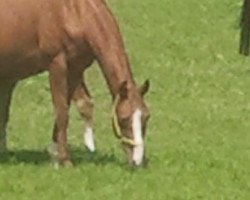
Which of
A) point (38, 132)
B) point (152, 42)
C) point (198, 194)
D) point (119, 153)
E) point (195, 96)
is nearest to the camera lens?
point (198, 194)

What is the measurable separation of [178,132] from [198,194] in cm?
494

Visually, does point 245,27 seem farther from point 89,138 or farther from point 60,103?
point 60,103

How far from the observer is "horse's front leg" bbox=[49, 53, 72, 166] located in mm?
13836

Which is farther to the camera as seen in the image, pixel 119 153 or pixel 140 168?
pixel 119 153

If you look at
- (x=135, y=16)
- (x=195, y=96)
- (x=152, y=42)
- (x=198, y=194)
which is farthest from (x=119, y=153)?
(x=135, y=16)

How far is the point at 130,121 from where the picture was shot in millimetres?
13711

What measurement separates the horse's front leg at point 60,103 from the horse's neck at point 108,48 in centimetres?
37

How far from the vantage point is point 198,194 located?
1230 centimetres

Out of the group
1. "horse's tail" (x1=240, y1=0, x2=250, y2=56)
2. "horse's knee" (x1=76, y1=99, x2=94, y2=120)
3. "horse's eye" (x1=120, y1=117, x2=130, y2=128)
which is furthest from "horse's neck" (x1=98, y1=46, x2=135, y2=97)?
"horse's tail" (x1=240, y1=0, x2=250, y2=56)

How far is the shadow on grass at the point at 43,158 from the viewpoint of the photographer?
552 inches

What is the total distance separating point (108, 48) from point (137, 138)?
0.95 m

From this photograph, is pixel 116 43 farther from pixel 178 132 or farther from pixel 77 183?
pixel 178 132

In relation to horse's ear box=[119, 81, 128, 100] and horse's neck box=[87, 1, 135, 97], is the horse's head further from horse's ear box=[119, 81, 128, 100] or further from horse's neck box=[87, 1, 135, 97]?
horse's neck box=[87, 1, 135, 97]

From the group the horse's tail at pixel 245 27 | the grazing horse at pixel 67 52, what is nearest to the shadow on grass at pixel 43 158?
the grazing horse at pixel 67 52
